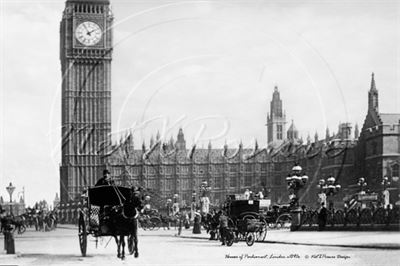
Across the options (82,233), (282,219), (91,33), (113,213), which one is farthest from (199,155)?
(113,213)

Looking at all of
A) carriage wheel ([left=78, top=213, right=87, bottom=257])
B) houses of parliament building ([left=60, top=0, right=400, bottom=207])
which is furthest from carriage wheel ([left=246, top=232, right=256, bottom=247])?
houses of parliament building ([left=60, top=0, right=400, bottom=207])

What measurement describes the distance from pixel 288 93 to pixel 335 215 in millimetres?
10956

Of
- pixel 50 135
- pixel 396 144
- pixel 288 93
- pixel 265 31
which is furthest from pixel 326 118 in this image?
pixel 396 144

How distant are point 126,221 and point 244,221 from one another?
5597 millimetres

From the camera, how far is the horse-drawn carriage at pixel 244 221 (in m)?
23.3

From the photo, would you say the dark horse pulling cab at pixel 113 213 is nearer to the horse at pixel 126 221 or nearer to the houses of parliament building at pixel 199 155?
the horse at pixel 126 221

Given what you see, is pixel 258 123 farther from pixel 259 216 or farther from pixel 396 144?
pixel 396 144

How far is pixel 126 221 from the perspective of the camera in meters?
18.7

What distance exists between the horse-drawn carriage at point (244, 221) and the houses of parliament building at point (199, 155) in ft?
92.5

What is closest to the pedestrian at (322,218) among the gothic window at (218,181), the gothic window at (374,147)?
the gothic window at (218,181)

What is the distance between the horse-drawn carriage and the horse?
5.09 meters

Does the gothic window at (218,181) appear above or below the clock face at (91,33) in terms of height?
below

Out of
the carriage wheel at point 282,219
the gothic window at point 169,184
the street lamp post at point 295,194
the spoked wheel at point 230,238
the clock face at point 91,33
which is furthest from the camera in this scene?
the gothic window at point 169,184

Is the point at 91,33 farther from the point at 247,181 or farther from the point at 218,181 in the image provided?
the point at 247,181
